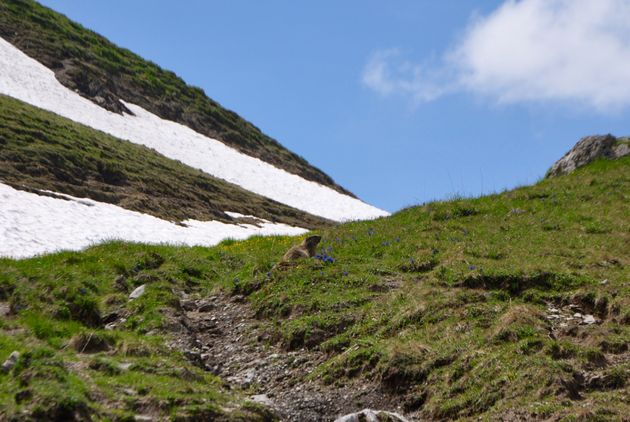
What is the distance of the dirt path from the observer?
10.3 metres

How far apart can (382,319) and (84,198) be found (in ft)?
77.9

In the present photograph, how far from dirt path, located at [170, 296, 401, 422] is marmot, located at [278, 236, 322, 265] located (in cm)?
188

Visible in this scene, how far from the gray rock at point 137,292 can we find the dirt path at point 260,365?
3.58ft

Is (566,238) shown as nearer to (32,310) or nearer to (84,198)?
(32,310)

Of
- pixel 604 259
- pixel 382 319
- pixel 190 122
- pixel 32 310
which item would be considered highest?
pixel 190 122

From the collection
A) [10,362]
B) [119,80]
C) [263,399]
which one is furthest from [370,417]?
[119,80]

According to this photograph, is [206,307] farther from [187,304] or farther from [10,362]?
[10,362]

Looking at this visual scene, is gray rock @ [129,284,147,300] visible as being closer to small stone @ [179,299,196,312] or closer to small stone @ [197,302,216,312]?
small stone @ [179,299,196,312]

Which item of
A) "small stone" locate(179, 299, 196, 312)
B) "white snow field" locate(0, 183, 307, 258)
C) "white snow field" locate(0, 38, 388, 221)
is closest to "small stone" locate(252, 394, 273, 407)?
"small stone" locate(179, 299, 196, 312)

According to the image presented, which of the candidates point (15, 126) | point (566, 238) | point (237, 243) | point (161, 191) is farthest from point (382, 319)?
point (15, 126)

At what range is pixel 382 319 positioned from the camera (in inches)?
503

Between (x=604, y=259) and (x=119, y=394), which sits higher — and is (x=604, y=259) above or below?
above

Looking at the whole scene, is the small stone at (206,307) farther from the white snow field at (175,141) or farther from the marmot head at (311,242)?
the white snow field at (175,141)

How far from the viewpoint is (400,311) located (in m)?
12.9
